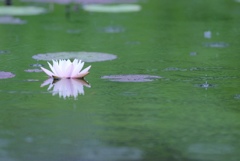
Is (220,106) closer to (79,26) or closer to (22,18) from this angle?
(79,26)

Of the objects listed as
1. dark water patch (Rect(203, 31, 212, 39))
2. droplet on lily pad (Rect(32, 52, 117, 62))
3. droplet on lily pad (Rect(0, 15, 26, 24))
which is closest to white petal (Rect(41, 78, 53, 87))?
droplet on lily pad (Rect(32, 52, 117, 62))

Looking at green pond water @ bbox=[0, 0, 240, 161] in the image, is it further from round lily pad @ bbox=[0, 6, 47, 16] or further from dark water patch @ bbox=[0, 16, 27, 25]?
round lily pad @ bbox=[0, 6, 47, 16]

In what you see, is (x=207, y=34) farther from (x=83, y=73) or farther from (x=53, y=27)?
(x=83, y=73)

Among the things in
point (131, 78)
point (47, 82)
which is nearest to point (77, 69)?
point (47, 82)

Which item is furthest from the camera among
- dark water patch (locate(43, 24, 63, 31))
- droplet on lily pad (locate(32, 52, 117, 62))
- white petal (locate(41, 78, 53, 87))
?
dark water patch (locate(43, 24, 63, 31))

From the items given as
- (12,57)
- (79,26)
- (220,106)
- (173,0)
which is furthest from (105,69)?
(173,0)

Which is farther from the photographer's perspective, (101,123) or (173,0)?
(173,0)

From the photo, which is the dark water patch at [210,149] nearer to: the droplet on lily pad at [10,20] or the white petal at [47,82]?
the white petal at [47,82]
